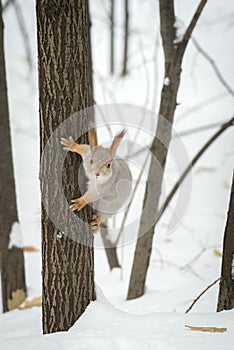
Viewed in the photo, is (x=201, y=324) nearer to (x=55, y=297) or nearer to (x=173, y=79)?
(x=55, y=297)

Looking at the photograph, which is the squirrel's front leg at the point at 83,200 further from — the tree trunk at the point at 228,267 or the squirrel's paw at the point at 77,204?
the tree trunk at the point at 228,267

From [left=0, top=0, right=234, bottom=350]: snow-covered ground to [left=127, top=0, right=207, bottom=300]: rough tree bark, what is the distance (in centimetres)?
10

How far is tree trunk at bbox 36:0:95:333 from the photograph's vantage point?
1703 mm

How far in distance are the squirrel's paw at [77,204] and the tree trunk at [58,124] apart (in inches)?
1.0

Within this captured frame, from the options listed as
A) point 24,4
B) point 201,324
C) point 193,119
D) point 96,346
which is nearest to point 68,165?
point 96,346

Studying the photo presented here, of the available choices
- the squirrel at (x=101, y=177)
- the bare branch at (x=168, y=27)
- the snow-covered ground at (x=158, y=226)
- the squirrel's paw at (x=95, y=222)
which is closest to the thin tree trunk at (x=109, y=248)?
the snow-covered ground at (x=158, y=226)

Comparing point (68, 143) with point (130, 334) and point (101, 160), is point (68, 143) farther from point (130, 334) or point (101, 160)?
point (130, 334)

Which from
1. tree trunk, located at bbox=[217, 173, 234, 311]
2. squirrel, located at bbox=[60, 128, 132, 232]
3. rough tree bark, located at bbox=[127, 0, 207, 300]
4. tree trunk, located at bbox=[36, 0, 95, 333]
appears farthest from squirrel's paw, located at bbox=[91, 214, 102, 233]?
rough tree bark, located at bbox=[127, 0, 207, 300]

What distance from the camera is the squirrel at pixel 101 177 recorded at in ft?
5.93

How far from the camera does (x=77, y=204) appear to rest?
180cm

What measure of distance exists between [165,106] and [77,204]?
39.7 inches

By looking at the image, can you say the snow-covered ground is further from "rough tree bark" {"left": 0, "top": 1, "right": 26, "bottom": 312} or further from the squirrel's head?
the squirrel's head

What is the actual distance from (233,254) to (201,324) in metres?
0.31

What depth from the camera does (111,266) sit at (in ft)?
11.1
